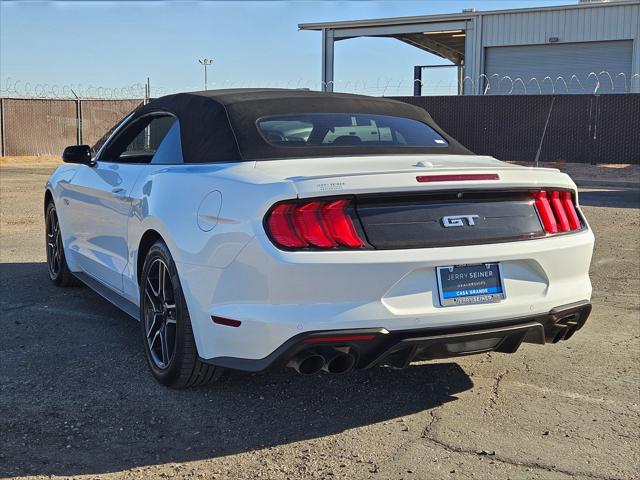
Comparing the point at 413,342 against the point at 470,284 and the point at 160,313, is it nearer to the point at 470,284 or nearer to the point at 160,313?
the point at 470,284

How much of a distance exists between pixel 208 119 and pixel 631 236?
7.29 metres

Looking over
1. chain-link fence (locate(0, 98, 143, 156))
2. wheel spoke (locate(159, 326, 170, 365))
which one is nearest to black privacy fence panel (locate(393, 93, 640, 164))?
chain-link fence (locate(0, 98, 143, 156))

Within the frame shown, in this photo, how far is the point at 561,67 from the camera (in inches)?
1275

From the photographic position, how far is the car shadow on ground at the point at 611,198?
14516mm

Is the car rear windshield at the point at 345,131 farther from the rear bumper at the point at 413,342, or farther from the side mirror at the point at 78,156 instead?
the side mirror at the point at 78,156

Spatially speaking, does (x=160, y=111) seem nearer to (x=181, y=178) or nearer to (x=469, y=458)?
(x=181, y=178)

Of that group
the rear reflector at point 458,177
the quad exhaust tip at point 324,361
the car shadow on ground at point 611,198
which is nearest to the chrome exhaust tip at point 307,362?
the quad exhaust tip at point 324,361

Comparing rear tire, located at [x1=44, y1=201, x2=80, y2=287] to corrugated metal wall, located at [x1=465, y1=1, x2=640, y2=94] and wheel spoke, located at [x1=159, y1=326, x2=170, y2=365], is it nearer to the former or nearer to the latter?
wheel spoke, located at [x1=159, y1=326, x2=170, y2=365]

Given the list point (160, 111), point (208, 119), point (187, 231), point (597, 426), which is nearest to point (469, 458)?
point (597, 426)

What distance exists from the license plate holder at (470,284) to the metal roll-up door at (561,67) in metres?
27.6

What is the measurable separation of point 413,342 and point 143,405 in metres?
1.45

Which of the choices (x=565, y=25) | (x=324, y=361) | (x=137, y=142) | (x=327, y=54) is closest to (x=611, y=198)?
(x=137, y=142)

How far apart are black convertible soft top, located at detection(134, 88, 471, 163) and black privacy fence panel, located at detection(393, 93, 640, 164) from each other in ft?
63.5

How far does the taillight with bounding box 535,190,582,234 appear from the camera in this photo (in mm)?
4090
